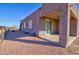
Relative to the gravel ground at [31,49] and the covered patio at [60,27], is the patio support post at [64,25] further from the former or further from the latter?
the gravel ground at [31,49]

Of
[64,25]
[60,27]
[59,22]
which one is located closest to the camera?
[64,25]

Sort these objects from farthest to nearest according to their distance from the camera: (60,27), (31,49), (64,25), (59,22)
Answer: (59,22), (60,27), (64,25), (31,49)

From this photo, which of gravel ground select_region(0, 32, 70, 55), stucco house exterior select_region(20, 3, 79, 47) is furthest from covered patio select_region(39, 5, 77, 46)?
gravel ground select_region(0, 32, 70, 55)

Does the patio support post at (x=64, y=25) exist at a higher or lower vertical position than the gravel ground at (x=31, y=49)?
higher

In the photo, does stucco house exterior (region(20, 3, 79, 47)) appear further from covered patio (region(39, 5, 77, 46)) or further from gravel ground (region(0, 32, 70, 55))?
gravel ground (region(0, 32, 70, 55))

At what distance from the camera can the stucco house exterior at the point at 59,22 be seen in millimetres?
8086

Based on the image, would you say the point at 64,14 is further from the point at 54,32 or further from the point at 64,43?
the point at 54,32

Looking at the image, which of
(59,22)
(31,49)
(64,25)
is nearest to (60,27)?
(64,25)

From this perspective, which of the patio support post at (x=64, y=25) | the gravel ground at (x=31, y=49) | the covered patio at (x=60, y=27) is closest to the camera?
the gravel ground at (x=31, y=49)

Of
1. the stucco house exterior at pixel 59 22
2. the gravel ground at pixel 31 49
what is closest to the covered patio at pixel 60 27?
the stucco house exterior at pixel 59 22

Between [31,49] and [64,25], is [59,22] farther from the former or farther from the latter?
[31,49]

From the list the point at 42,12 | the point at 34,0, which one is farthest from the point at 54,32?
the point at 34,0

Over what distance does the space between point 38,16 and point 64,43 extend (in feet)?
20.6

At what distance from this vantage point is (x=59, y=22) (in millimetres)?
9906
